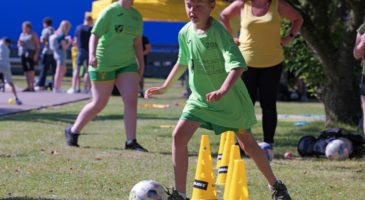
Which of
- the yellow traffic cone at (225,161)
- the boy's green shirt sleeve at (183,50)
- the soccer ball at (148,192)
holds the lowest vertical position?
the yellow traffic cone at (225,161)

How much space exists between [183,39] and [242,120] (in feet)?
2.48

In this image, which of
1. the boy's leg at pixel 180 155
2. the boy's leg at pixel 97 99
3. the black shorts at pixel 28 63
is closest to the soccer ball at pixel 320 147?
the boy's leg at pixel 97 99

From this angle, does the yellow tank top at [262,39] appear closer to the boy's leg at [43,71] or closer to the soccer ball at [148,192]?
the soccer ball at [148,192]

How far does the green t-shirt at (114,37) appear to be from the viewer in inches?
388

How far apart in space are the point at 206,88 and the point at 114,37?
12.2 ft

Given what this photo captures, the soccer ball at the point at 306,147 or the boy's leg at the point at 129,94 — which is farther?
the boy's leg at the point at 129,94

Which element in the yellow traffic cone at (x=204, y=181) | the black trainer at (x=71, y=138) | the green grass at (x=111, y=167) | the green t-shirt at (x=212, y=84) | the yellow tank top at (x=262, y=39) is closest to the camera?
the green t-shirt at (x=212, y=84)

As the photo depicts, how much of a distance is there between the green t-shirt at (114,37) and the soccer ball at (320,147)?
230cm

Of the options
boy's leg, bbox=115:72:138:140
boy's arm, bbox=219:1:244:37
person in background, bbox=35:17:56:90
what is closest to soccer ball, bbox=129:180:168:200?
boy's arm, bbox=219:1:244:37

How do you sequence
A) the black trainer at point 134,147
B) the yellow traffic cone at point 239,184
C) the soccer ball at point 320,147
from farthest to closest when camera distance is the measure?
the black trainer at point 134,147 → the soccer ball at point 320,147 → the yellow traffic cone at point 239,184

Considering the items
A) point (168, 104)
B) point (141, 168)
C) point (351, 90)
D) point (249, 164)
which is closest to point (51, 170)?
point (141, 168)

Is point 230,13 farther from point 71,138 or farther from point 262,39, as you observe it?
point 71,138

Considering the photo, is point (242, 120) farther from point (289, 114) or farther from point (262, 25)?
point (289, 114)

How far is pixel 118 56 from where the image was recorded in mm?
9875
